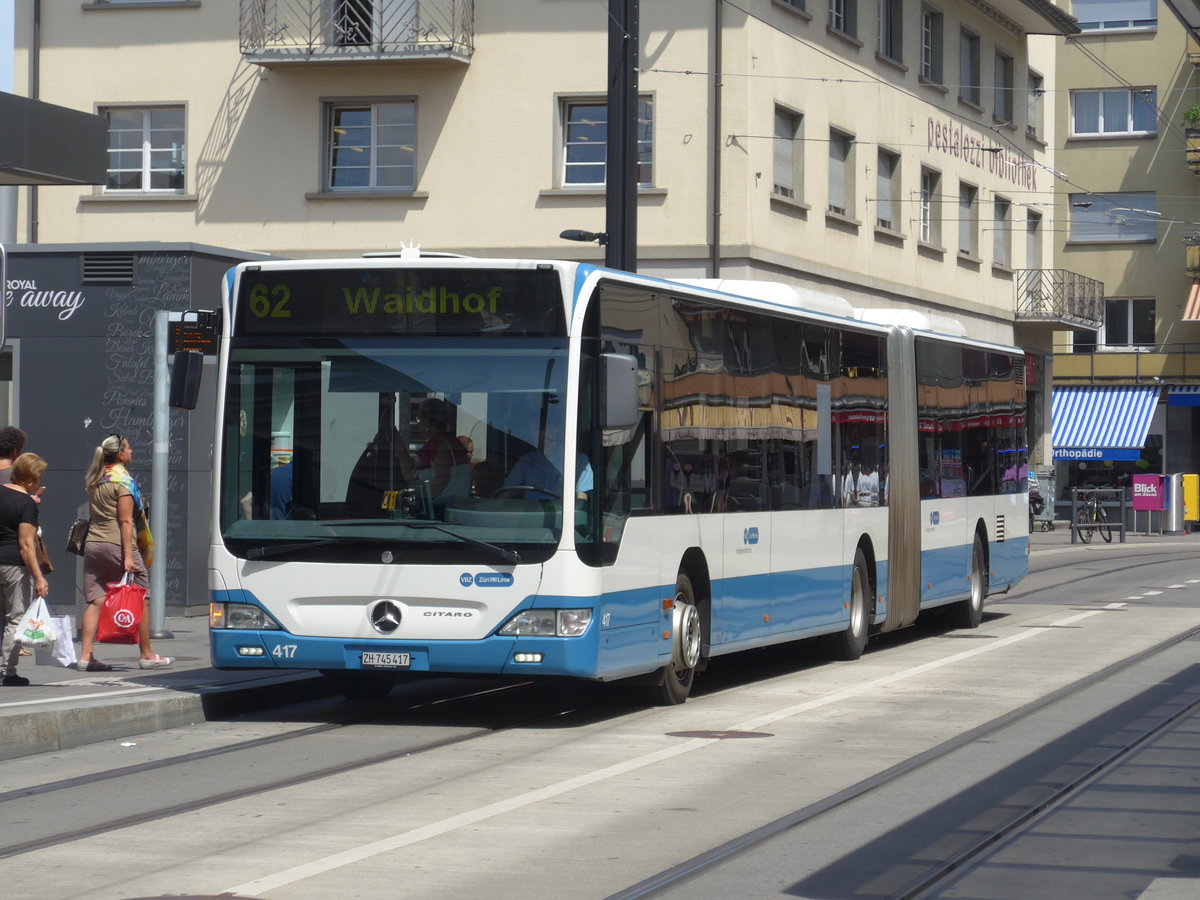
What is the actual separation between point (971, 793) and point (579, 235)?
11.6 m

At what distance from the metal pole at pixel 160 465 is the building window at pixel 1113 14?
41297mm

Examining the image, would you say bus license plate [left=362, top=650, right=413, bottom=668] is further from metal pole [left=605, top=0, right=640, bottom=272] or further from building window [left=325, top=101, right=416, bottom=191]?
building window [left=325, top=101, right=416, bottom=191]

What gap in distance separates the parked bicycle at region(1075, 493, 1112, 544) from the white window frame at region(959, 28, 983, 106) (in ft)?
30.9

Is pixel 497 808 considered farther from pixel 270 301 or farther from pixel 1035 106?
pixel 1035 106

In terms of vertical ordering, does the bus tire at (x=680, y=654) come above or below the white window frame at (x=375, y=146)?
below

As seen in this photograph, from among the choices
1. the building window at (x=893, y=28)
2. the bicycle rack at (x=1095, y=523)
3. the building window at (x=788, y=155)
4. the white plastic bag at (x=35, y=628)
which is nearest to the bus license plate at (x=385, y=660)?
the white plastic bag at (x=35, y=628)

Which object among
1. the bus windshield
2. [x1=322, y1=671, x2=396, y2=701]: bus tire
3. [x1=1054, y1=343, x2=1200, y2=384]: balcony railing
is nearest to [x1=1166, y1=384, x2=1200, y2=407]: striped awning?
[x1=1054, y1=343, x2=1200, y2=384]: balcony railing

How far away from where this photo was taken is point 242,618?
12.1m

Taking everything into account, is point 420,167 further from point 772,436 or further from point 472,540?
point 472,540

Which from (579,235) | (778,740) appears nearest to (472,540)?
(778,740)

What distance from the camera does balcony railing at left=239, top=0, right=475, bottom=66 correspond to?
94.6 feet

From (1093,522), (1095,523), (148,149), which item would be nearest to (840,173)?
(148,149)

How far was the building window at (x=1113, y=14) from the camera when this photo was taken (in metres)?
52.9

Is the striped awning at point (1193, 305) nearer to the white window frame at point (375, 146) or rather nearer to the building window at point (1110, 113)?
the building window at point (1110, 113)
